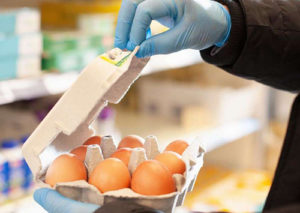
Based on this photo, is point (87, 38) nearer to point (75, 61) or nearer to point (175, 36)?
point (75, 61)

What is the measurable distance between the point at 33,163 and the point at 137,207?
28 centimetres

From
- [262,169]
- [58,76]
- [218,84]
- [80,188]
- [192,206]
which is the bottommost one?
[262,169]

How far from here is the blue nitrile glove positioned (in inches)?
39.6

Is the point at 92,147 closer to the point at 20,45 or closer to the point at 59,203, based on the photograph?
the point at 59,203

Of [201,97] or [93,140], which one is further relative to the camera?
[201,97]

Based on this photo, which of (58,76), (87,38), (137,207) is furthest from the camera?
(87,38)

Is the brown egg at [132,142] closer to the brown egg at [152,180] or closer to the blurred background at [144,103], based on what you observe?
the brown egg at [152,180]

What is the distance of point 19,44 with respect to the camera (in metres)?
1.93

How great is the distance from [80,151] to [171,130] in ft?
5.77

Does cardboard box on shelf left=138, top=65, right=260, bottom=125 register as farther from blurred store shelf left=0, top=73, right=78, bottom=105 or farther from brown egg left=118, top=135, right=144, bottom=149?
brown egg left=118, top=135, right=144, bottom=149

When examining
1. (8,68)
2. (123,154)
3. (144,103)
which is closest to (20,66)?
(8,68)

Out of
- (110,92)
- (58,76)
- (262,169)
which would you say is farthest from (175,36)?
(262,169)

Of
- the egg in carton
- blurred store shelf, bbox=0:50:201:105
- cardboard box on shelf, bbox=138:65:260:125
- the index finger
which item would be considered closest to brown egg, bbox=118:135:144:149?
the egg in carton

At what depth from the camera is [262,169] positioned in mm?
3586
